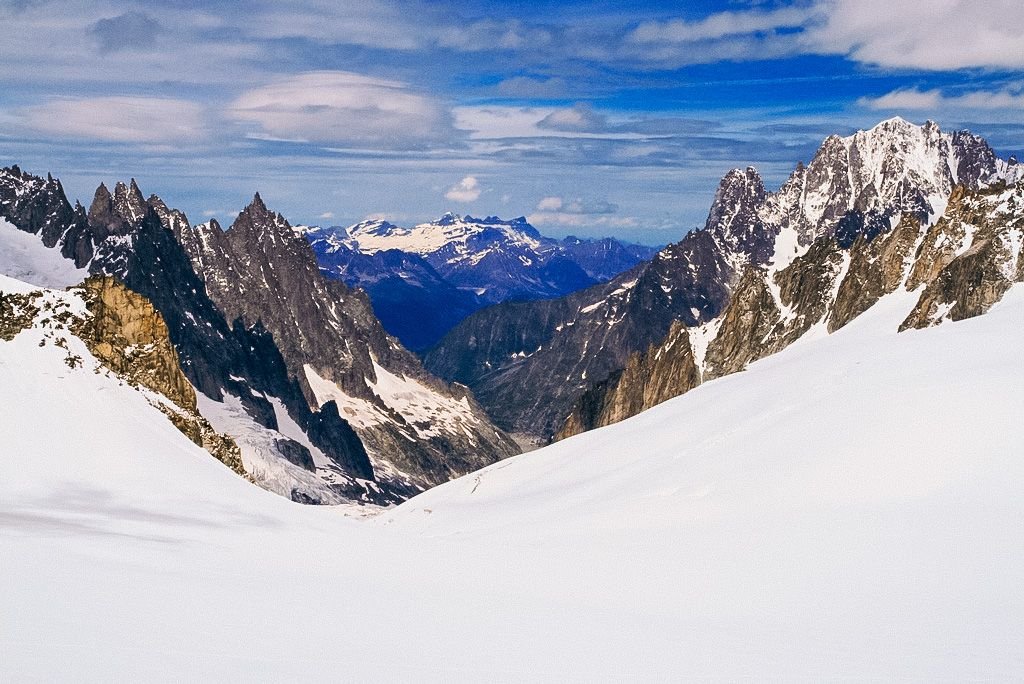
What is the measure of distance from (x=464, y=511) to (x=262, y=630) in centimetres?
4268

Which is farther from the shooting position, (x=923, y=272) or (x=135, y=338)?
(x=923, y=272)

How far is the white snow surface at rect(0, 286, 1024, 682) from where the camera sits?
1956cm

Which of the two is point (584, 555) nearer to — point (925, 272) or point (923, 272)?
point (925, 272)

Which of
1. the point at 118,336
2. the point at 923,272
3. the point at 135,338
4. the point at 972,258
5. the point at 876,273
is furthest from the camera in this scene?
the point at 876,273

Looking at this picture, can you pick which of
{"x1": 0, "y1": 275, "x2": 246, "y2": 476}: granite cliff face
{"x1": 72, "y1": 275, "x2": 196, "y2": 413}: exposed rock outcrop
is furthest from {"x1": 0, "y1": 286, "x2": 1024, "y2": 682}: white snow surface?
{"x1": 72, "y1": 275, "x2": 196, "y2": 413}: exposed rock outcrop

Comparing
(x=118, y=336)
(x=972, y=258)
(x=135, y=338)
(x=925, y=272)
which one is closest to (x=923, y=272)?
(x=925, y=272)

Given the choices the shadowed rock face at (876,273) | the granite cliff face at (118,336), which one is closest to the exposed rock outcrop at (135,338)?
the granite cliff face at (118,336)

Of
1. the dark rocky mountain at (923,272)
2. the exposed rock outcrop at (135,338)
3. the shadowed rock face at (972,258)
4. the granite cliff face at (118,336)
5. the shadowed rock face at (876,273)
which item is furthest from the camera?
the shadowed rock face at (876,273)

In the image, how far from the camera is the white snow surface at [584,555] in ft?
64.2

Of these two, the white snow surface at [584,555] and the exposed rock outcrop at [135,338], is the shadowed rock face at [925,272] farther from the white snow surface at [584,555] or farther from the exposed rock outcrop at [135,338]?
the exposed rock outcrop at [135,338]

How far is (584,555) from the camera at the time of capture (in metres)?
34.6

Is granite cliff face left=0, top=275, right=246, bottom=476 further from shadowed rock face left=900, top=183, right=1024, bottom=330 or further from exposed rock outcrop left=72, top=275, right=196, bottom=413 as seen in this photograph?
shadowed rock face left=900, top=183, right=1024, bottom=330

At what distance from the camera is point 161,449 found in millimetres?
50438

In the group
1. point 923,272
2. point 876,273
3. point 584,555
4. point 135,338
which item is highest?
point 876,273
